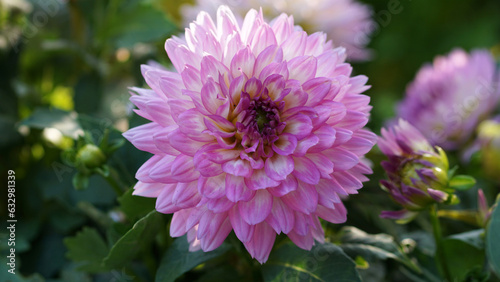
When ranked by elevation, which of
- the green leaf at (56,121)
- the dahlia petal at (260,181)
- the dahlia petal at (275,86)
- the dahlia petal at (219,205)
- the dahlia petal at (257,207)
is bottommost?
the green leaf at (56,121)

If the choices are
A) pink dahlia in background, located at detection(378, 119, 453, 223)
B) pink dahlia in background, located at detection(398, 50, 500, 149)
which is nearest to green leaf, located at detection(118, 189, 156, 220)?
pink dahlia in background, located at detection(378, 119, 453, 223)

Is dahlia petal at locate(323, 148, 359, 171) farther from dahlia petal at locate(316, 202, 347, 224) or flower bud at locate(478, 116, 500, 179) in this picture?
flower bud at locate(478, 116, 500, 179)

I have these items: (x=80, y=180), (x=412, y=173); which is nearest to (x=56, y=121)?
(x=80, y=180)

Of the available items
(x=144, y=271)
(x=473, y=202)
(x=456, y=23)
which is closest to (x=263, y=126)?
(x=144, y=271)

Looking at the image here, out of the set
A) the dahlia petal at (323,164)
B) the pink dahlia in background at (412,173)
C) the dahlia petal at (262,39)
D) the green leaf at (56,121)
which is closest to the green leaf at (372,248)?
the pink dahlia in background at (412,173)

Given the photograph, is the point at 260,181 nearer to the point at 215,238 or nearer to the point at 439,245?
the point at 215,238

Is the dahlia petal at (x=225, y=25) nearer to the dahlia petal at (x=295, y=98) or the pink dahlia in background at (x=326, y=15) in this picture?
the dahlia petal at (x=295, y=98)
